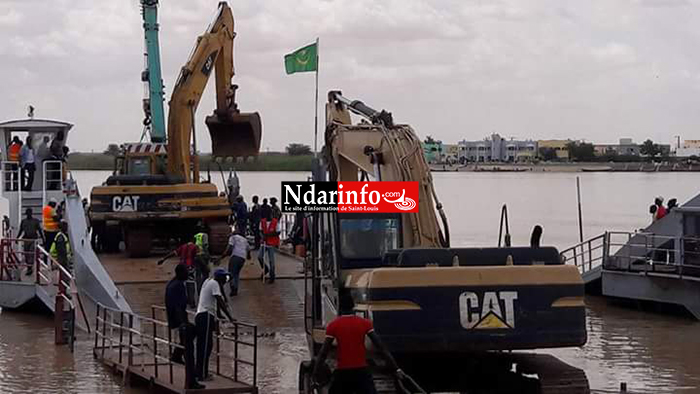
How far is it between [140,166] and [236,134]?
2.49 meters

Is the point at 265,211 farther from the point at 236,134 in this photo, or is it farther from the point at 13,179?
the point at 13,179

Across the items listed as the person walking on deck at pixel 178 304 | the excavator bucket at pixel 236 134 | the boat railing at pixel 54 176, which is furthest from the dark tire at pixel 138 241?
the person walking on deck at pixel 178 304

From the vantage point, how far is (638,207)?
78188 millimetres

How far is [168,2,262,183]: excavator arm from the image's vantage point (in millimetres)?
27609

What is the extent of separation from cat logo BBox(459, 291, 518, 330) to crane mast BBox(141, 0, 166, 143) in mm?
19616

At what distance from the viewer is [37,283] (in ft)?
69.4

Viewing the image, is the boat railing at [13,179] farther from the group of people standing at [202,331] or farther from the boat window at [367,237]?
the boat window at [367,237]

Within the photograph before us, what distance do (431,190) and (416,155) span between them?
50cm

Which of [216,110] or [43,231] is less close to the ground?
[216,110]

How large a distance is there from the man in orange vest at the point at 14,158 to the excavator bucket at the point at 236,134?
500 cm

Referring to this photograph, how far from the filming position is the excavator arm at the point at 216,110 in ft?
90.6

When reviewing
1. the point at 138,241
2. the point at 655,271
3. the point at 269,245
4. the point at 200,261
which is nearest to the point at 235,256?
the point at 269,245

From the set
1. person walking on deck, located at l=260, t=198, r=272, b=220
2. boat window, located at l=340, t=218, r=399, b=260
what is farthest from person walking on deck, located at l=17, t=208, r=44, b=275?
boat window, located at l=340, t=218, r=399, b=260

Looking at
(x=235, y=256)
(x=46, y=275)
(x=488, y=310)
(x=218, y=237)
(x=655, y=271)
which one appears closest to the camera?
(x=488, y=310)
